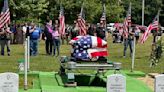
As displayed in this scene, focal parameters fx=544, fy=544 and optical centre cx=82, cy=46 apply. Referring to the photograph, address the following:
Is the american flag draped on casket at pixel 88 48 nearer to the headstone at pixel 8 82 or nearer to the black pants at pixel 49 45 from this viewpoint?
the headstone at pixel 8 82

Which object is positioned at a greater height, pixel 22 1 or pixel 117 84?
pixel 22 1

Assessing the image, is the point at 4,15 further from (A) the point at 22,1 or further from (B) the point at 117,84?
(A) the point at 22,1

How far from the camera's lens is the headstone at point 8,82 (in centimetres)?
995

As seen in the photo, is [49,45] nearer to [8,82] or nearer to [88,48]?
[88,48]

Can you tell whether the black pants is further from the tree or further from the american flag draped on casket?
the tree

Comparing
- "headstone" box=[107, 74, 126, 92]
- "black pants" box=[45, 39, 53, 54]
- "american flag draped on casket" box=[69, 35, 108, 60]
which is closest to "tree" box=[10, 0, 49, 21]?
"black pants" box=[45, 39, 53, 54]

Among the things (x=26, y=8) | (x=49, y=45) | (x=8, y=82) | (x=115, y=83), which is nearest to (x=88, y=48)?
(x=115, y=83)

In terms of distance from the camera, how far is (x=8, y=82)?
10031 millimetres

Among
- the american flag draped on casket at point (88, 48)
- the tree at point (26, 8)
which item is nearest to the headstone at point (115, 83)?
the american flag draped on casket at point (88, 48)

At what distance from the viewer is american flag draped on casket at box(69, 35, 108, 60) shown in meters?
15.4

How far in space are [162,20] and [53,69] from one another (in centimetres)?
8448

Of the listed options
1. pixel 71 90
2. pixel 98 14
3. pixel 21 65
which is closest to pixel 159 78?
pixel 71 90

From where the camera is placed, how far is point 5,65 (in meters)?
21.5

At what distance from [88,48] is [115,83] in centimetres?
535
